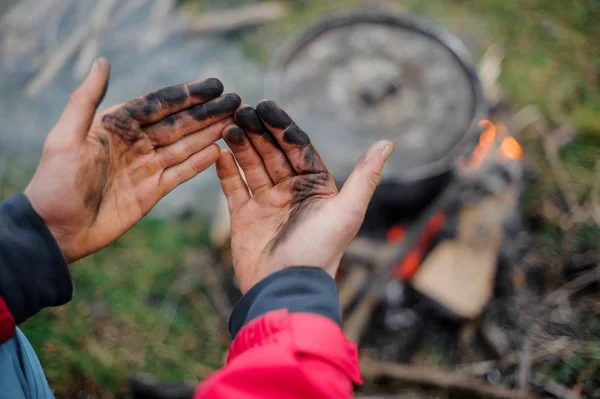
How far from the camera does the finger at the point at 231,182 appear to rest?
2023 mm

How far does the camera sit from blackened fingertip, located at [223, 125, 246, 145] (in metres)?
1.95

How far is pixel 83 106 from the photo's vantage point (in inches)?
63.3

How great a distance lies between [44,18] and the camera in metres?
4.28

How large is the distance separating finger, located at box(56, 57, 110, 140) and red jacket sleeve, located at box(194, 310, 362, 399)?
35.1 inches

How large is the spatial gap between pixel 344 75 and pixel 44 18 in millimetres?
3056

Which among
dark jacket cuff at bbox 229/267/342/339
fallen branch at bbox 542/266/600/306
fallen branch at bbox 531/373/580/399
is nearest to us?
dark jacket cuff at bbox 229/267/342/339

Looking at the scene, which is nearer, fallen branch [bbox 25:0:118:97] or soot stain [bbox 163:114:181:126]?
soot stain [bbox 163:114:181:126]

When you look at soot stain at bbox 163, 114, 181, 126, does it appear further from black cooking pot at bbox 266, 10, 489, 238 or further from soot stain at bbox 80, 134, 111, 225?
black cooking pot at bbox 266, 10, 489, 238

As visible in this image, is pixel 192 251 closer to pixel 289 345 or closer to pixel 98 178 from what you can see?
pixel 98 178

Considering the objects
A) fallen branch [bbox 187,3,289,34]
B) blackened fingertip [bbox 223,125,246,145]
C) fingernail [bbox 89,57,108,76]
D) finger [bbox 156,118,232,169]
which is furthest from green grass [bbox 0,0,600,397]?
fingernail [bbox 89,57,108,76]

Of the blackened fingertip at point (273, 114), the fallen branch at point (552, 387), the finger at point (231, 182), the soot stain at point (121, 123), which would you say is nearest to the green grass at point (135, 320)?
the finger at point (231, 182)

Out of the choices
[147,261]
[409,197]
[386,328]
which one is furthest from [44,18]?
[386,328]

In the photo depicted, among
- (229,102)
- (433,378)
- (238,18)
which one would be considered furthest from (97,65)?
(238,18)

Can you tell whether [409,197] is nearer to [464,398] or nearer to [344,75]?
[344,75]
